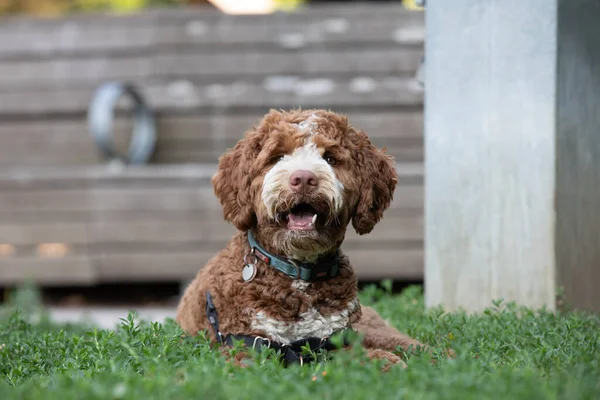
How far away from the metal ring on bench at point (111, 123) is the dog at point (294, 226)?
4176 mm

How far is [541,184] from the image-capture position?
474 cm

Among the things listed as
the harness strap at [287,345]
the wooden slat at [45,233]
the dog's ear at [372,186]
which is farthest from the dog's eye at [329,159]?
the wooden slat at [45,233]

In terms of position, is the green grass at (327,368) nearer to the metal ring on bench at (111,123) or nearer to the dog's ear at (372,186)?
the dog's ear at (372,186)

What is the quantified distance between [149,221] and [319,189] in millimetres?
4722

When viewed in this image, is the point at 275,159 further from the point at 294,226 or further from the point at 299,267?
the point at 299,267

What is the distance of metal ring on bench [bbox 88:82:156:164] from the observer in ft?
24.9

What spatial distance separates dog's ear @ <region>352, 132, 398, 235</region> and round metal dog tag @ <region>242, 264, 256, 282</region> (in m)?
0.47

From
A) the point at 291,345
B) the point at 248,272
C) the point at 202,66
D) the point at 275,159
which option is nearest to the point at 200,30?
the point at 202,66

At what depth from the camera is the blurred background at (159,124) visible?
7727mm

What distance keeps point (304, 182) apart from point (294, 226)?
0.21 metres

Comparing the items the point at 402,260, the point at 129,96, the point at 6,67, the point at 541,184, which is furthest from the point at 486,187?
the point at 6,67

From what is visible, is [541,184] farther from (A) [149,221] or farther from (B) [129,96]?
(B) [129,96]

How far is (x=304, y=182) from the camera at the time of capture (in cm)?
327

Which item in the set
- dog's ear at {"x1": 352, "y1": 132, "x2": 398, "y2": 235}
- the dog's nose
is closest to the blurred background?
dog's ear at {"x1": 352, "y1": 132, "x2": 398, "y2": 235}
